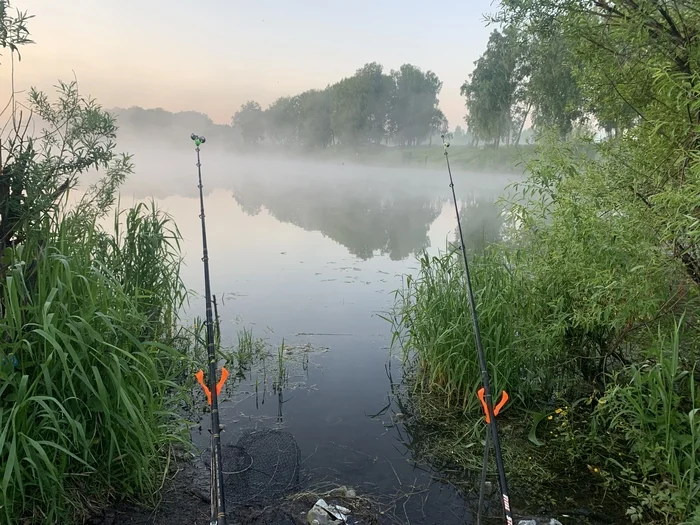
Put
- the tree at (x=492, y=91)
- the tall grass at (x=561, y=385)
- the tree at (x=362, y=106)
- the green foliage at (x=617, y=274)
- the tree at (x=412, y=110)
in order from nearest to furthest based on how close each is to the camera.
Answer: the green foliage at (x=617, y=274), the tall grass at (x=561, y=385), the tree at (x=492, y=91), the tree at (x=362, y=106), the tree at (x=412, y=110)

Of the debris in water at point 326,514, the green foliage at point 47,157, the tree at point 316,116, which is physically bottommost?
the debris in water at point 326,514

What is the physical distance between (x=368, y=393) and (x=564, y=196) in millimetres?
3065

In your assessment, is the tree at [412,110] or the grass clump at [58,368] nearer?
the grass clump at [58,368]

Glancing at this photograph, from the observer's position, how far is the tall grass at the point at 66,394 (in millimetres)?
2521

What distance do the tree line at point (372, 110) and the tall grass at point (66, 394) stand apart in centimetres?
7032

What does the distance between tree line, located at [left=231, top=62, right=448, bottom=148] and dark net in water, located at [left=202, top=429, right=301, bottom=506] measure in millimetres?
69617

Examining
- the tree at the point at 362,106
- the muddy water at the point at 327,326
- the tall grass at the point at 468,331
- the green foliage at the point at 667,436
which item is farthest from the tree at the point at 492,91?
the tree at the point at 362,106

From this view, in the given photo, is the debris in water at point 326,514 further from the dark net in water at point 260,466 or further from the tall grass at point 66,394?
the tall grass at point 66,394

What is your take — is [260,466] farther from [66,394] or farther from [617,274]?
[617,274]

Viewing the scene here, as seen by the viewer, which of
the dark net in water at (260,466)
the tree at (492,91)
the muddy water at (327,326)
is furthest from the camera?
the tree at (492,91)

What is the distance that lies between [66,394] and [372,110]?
74108 mm

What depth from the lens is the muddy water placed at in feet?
13.2

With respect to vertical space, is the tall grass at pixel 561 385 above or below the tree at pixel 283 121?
below

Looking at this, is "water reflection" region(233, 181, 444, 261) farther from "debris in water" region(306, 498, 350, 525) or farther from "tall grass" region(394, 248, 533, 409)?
"debris in water" region(306, 498, 350, 525)
